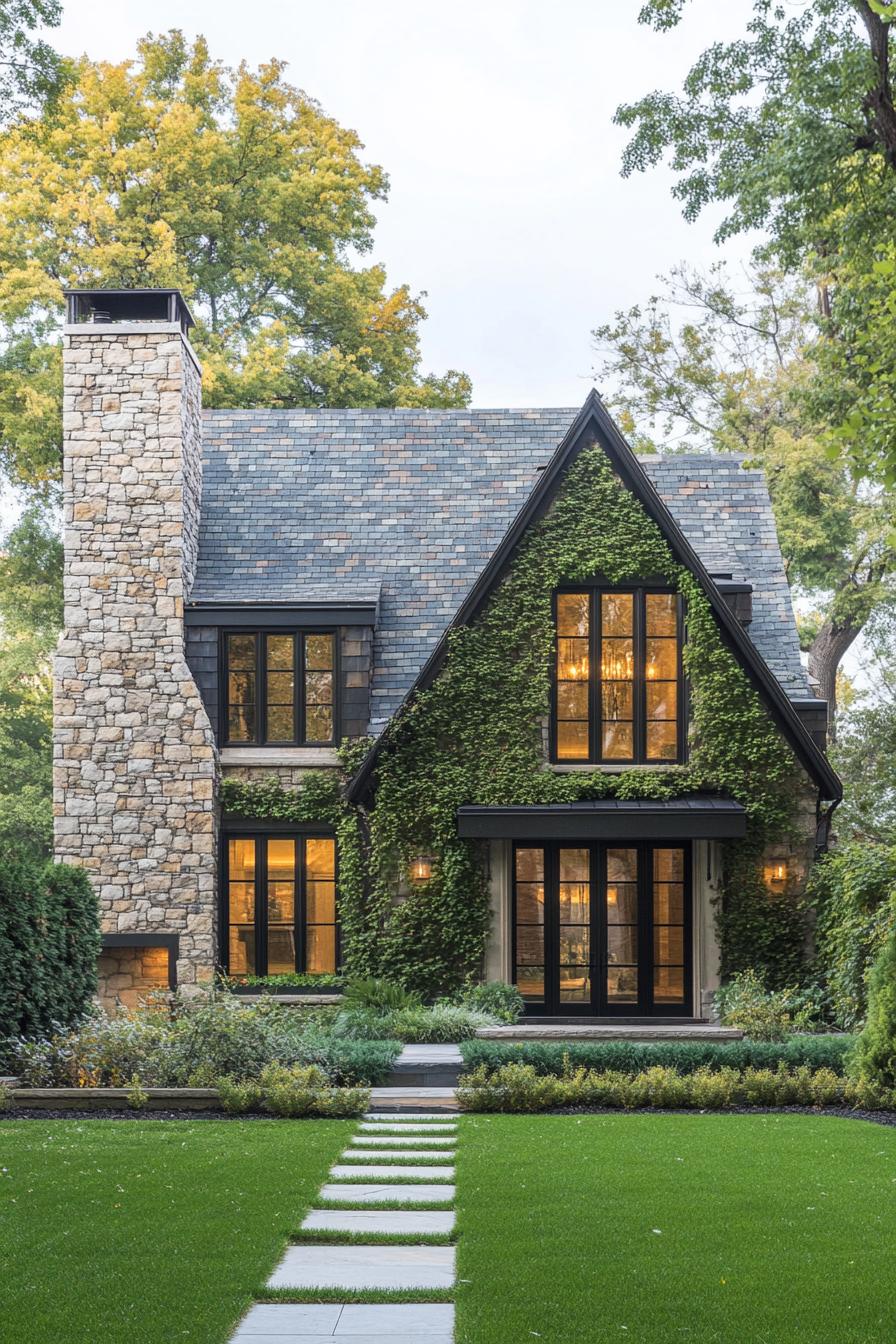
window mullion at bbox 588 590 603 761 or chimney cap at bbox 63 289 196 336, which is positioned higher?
chimney cap at bbox 63 289 196 336

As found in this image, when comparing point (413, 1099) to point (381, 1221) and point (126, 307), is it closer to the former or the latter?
point (381, 1221)

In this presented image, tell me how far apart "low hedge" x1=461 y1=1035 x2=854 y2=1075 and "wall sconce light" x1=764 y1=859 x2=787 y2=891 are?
4.05 m

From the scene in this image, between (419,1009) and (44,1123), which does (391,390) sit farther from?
(44,1123)

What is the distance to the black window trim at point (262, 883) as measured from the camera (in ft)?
53.4

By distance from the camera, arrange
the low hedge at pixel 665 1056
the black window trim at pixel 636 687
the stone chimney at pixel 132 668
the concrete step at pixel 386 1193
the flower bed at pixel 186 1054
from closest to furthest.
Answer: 1. the concrete step at pixel 386 1193
2. the flower bed at pixel 186 1054
3. the low hedge at pixel 665 1056
4. the black window trim at pixel 636 687
5. the stone chimney at pixel 132 668

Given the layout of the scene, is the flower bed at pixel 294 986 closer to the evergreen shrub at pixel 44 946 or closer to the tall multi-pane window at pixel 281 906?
the tall multi-pane window at pixel 281 906

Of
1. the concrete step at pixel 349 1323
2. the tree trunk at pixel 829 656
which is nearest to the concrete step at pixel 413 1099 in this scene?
the concrete step at pixel 349 1323

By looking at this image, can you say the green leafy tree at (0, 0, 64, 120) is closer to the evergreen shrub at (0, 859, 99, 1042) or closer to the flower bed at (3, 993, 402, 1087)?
the evergreen shrub at (0, 859, 99, 1042)

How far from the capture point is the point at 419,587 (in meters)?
17.4

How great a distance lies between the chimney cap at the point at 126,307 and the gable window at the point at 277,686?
4171 millimetres

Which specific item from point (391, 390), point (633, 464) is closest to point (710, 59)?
point (633, 464)

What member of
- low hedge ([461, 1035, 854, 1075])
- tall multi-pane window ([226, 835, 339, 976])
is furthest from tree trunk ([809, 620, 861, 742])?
low hedge ([461, 1035, 854, 1075])

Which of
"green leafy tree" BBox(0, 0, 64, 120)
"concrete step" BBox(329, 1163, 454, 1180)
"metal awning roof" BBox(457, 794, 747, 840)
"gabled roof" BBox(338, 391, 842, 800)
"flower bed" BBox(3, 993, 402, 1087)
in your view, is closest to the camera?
"concrete step" BBox(329, 1163, 454, 1180)

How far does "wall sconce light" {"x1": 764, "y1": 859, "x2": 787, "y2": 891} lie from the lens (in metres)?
15.7
